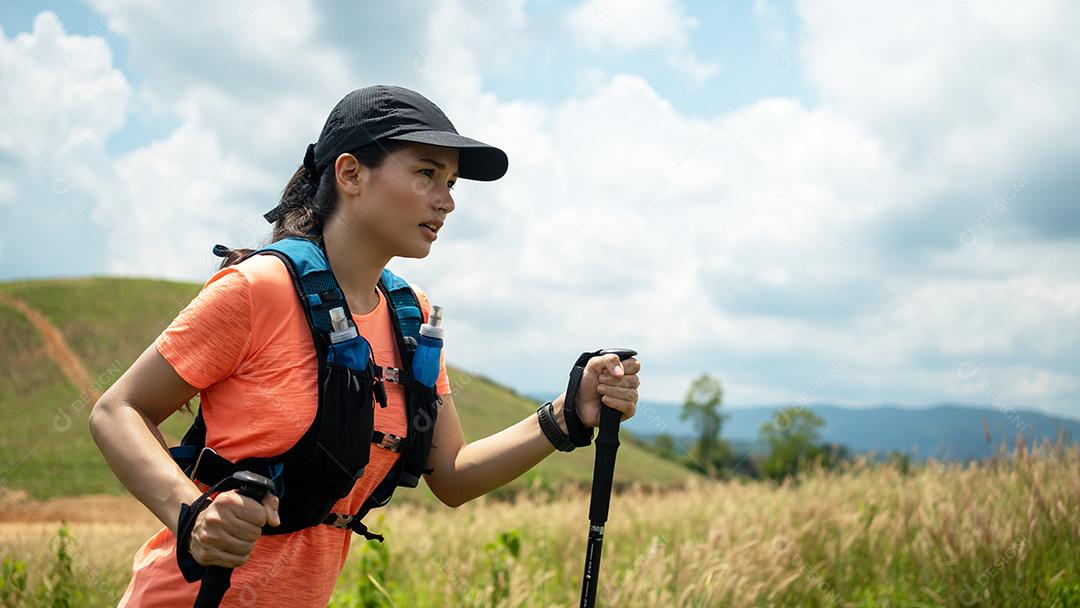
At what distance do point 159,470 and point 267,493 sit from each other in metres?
0.35

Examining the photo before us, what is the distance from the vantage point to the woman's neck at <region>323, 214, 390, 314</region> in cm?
248

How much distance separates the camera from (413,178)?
243cm

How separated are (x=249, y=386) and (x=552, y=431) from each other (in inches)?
38.8

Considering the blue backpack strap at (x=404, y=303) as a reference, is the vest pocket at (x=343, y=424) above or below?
below

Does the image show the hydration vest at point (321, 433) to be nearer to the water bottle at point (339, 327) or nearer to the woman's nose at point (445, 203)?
the water bottle at point (339, 327)

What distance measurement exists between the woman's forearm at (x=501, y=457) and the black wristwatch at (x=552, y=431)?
0.05 feet

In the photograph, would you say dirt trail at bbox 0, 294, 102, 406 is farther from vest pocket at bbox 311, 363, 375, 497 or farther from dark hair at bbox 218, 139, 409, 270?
vest pocket at bbox 311, 363, 375, 497

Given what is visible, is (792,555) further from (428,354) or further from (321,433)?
(321,433)

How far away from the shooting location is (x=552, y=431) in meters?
2.71

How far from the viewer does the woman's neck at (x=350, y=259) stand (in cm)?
248

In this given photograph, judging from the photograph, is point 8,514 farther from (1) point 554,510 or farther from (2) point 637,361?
(2) point 637,361

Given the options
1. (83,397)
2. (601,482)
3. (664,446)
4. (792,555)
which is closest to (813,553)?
(792,555)

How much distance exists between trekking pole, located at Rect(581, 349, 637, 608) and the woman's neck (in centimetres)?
79

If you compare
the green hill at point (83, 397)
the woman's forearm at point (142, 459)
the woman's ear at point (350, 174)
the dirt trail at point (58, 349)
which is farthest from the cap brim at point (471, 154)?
the dirt trail at point (58, 349)
